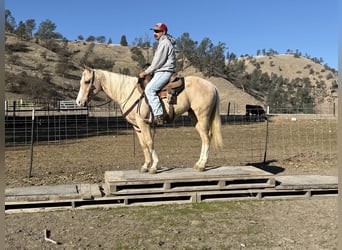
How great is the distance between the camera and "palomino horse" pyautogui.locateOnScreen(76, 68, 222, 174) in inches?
278

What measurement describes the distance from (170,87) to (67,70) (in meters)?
54.3

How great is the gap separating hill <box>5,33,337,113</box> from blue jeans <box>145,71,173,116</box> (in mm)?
26317

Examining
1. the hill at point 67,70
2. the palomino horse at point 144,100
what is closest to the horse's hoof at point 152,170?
the palomino horse at point 144,100

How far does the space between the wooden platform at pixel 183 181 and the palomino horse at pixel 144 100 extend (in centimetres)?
31

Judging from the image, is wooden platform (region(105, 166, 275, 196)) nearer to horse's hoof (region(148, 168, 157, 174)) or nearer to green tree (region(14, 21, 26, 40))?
horse's hoof (region(148, 168, 157, 174))

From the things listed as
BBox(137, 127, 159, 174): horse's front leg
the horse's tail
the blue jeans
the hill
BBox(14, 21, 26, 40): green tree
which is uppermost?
BBox(14, 21, 26, 40): green tree

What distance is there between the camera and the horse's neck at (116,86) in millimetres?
7199

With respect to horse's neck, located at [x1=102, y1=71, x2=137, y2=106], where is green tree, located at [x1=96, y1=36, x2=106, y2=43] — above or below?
above

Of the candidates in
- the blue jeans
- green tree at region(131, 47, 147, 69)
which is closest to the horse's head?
the blue jeans

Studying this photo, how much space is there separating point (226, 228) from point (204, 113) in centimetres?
238

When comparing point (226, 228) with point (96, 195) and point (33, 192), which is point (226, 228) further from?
point (33, 192)

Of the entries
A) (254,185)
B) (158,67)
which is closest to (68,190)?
(158,67)

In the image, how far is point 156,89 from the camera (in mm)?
6930

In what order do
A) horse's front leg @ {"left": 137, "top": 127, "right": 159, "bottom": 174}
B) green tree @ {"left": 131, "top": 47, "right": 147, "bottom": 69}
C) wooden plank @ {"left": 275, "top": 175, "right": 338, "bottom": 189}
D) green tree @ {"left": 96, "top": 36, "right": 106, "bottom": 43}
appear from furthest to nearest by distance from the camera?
green tree @ {"left": 96, "top": 36, "right": 106, "bottom": 43}
green tree @ {"left": 131, "top": 47, "right": 147, "bottom": 69}
wooden plank @ {"left": 275, "top": 175, "right": 338, "bottom": 189}
horse's front leg @ {"left": 137, "top": 127, "right": 159, "bottom": 174}
